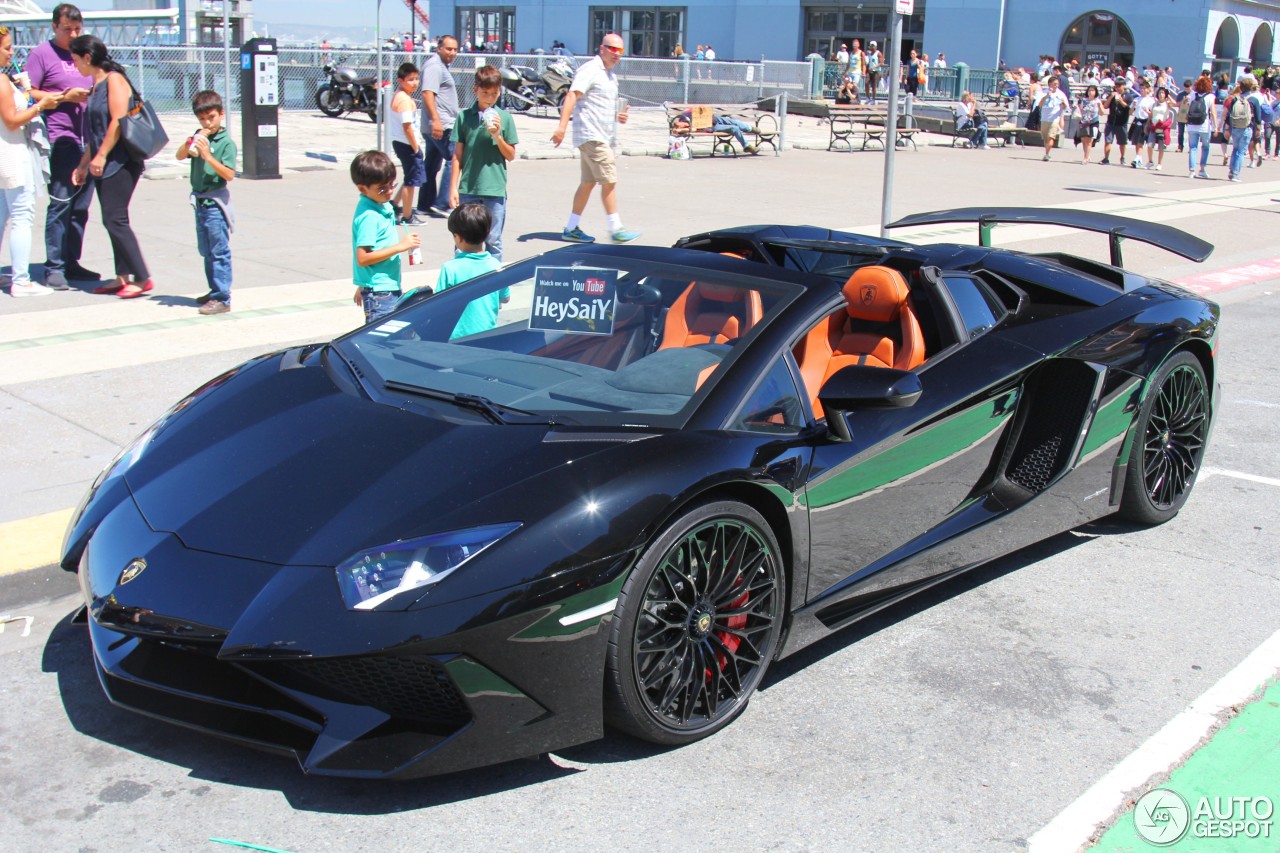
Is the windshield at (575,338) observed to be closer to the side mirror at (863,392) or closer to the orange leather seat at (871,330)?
the side mirror at (863,392)

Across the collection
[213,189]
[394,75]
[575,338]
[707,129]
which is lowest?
[575,338]

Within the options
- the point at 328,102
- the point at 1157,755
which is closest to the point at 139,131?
the point at 1157,755

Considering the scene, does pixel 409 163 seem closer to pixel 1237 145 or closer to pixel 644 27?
pixel 1237 145

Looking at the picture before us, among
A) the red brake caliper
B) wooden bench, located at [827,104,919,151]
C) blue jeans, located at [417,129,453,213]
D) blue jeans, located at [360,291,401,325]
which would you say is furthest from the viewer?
wooden bench, located at [827,104,919,151]

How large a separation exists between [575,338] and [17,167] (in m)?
5.86

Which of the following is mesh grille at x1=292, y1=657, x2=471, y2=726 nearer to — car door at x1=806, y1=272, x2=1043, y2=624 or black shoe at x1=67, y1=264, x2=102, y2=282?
car door at x1=806, y1=272, x2=1043, y2=624

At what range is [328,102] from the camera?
26.0m

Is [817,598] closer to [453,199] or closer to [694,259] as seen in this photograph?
[694,259]

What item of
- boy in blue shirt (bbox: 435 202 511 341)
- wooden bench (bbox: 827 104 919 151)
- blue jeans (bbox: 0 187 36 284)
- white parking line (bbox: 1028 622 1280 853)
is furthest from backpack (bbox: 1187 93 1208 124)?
white parking line (bbox: 1028 622 1280 853)

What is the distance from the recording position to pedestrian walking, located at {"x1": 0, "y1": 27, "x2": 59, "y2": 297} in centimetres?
830

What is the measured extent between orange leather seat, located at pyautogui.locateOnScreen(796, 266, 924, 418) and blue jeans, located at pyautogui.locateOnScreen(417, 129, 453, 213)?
947cm

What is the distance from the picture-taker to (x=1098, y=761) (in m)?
3.56

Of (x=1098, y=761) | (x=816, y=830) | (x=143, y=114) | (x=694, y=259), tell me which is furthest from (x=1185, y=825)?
(x=143, y=114)

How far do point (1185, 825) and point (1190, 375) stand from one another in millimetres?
2640
